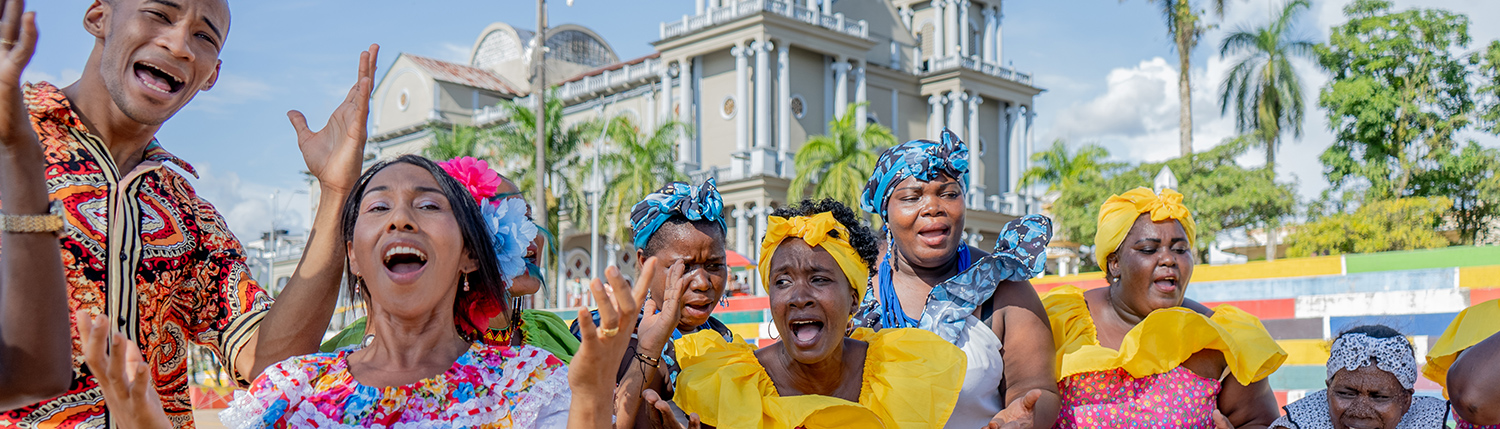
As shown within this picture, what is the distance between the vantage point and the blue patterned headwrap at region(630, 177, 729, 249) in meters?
4.06

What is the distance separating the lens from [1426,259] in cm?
978

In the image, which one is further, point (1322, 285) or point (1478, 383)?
point (1322, 285)

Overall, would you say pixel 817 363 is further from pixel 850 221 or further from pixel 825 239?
pixel 850 221

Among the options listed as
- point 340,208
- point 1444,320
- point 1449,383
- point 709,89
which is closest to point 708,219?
point 340,208

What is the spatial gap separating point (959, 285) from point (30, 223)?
108 inches

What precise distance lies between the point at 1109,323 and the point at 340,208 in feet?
9.44

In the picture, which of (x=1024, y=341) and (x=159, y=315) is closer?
(x=159, y=315)

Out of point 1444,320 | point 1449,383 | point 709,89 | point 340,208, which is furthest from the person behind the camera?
point 709,89

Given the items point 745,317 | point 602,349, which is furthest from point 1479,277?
point 602,349

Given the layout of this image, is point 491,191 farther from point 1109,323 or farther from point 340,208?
point 1109,323

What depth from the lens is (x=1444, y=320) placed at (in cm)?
806

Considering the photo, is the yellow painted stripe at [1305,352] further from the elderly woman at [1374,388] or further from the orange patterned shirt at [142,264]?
the orange patterned shirt at [142,264]

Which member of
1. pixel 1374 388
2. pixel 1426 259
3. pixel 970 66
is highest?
pixel 970 66

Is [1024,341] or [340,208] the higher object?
[340,208]
